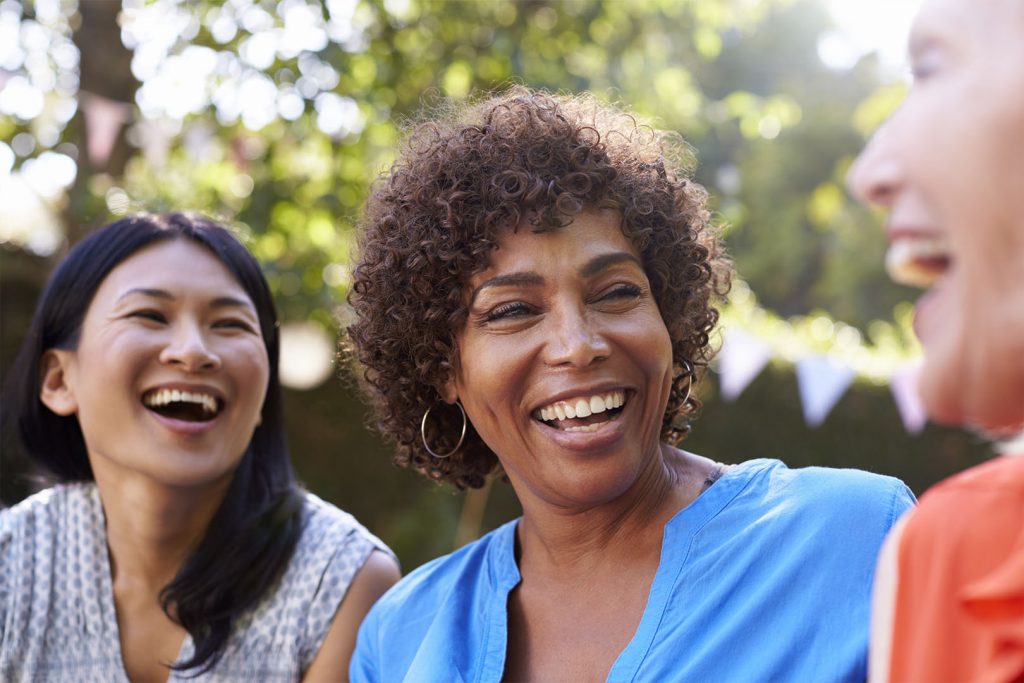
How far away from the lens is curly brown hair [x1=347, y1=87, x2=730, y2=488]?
90.2 inches

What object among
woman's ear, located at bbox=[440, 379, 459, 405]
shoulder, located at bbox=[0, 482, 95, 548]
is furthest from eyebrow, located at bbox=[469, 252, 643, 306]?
shoulder, located at bbox=[0, 482, 95, 548]

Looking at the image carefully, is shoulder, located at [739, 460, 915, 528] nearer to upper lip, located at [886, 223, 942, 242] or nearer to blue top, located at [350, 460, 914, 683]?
blue top, located at [350, 460, 914, 683]

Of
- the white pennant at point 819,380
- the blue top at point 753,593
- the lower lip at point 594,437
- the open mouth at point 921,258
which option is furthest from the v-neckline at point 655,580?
the white pennant at point 819,380

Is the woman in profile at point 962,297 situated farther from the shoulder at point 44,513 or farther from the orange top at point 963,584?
the shoulder at point 44,513

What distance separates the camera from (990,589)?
1.07m

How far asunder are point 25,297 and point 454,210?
6618 mm

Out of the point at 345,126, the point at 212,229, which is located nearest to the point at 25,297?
the point at 345,126

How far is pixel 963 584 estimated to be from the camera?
1.12 meters

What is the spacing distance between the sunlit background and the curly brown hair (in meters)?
1.24

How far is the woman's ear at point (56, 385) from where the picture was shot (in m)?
3.20

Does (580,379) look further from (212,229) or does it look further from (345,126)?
(345,126)

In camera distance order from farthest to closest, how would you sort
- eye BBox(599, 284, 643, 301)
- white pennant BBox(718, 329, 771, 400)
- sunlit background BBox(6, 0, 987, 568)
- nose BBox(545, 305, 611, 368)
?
white pennant BBox(718, 329, 771, 400)
sunlit background BBox(6, 0, 987, 568)
eye BBox(599, 284, 643, 301)
nose BBox(545, 305, 611, 368)

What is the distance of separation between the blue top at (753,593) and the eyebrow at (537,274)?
51cm

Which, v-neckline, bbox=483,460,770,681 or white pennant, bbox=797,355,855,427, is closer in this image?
v-neckline, bbox=483,460,770,681
